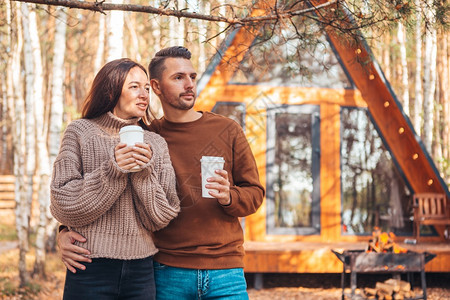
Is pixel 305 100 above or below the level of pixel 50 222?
above

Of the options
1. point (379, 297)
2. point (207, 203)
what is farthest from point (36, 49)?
point (207, 203)

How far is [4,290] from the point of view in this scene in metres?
7.67

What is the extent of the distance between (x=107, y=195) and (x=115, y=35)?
4162 millimetres

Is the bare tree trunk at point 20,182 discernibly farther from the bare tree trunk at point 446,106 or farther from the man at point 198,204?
the bare tree trunk at point 446,106

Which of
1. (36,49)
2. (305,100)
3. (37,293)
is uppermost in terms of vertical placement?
(36,49)

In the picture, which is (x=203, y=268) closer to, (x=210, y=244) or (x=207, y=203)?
(x=210, y=244)

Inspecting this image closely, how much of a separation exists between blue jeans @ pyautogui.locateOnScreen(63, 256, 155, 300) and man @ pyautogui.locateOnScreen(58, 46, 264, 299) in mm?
171

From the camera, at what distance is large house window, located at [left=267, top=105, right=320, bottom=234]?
8172 mm

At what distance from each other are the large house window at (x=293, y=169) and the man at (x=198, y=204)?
5502 millimetres

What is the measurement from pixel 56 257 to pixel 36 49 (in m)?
4.09

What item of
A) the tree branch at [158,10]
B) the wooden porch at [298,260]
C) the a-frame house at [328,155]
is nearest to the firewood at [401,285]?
the wooden porch at [298,260]

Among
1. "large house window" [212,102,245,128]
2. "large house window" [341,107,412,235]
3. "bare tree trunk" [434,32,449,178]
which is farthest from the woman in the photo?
"bare tree trunk" [434,32,449,178]

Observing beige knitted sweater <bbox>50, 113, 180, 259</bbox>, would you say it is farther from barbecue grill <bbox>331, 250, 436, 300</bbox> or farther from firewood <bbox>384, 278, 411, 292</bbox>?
firewood <bbox>384, 278, 411, 292</bbox>

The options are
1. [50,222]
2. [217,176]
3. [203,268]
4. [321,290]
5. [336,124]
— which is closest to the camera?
[217,176]
